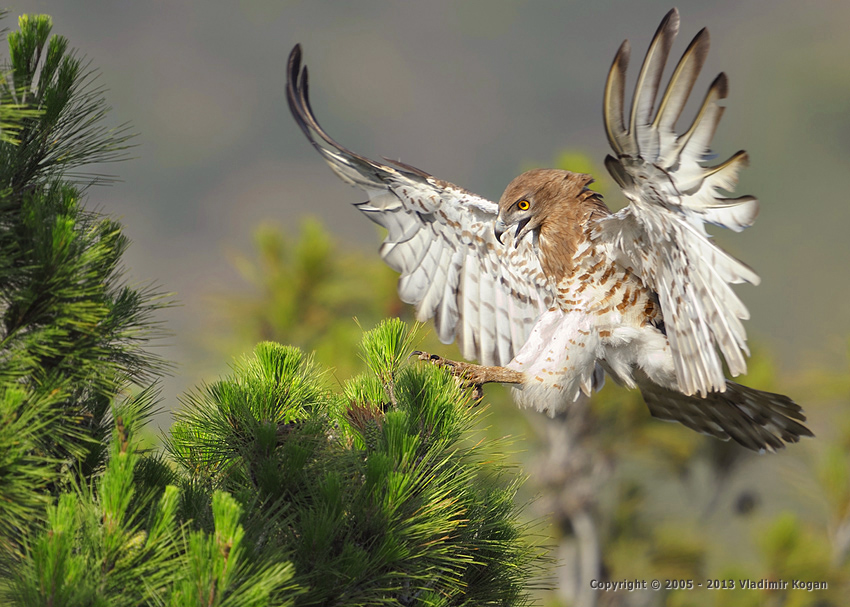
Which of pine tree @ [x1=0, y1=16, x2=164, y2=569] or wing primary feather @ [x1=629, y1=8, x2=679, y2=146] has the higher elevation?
wing primary feather @ [x1=629, y1=8, x2=679, y2=146]

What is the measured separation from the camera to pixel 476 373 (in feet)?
6.90

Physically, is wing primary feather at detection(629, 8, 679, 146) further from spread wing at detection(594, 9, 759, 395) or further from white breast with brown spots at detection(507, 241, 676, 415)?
white breast with brown spots at detection(507, 241, 676, 415)

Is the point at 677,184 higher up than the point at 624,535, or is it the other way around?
the point at 677,184

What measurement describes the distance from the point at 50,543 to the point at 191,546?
0.63ft

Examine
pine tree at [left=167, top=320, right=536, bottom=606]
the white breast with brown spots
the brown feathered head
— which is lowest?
pine tree at [left=167, top=320, right=536, bottom=606]

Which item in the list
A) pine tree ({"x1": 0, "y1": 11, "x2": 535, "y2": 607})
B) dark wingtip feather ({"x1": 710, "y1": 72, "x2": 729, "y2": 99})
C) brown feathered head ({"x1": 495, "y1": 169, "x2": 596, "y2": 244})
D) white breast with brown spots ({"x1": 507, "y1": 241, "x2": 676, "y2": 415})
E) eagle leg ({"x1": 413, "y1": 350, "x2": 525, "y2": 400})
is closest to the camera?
pine tree ({"x1": 0, "y1": 11, "x2": 535, "y2": 607})

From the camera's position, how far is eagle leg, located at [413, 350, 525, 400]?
204 cm

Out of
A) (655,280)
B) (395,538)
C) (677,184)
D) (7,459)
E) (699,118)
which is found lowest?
(395,538)

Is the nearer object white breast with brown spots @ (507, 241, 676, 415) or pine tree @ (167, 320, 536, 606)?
pine tree @ (167, 320, 536, 606)

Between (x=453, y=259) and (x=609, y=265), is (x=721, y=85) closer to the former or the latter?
(x=609, y=265)

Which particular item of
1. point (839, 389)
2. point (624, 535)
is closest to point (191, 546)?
point (839, 389)

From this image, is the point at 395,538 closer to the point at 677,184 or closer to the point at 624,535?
the point at 677,184

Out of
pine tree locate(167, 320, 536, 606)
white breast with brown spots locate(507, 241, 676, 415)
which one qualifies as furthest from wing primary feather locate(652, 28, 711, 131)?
pine tree locate(167, 320, 536, 606)

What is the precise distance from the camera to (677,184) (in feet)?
5.58
